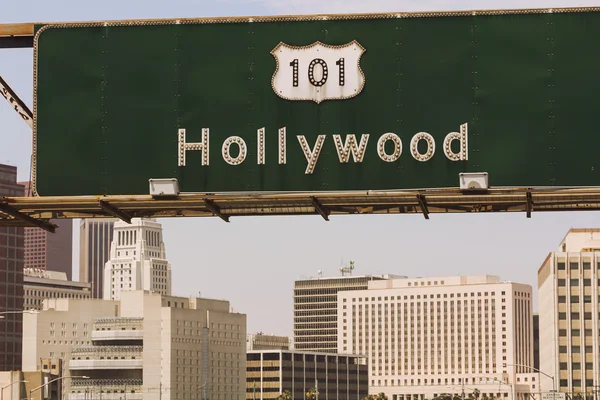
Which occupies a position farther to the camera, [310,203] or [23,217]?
[23,217]

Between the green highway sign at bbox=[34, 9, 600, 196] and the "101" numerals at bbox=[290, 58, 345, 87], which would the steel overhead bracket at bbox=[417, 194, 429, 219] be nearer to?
the green highway sign at bbox=[34, 9, 600, 196]

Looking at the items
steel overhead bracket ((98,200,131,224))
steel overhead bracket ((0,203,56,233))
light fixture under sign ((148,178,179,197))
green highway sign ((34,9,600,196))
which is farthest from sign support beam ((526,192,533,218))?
steel overhead bracket ((0,203,56,233))

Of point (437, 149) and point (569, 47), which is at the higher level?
point (569, 47)

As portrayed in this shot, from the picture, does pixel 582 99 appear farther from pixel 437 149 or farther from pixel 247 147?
pixel 247 147

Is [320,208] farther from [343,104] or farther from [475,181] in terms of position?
[475,181]

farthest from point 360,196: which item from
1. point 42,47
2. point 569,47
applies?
point 42,47

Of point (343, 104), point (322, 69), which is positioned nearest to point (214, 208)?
point (343, 104)

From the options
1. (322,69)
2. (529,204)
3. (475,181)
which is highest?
(322,69)

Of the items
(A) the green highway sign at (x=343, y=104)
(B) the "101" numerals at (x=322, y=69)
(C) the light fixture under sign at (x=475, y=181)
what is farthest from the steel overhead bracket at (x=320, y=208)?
(C) the light fixture under sign at (x=475, y=181)
